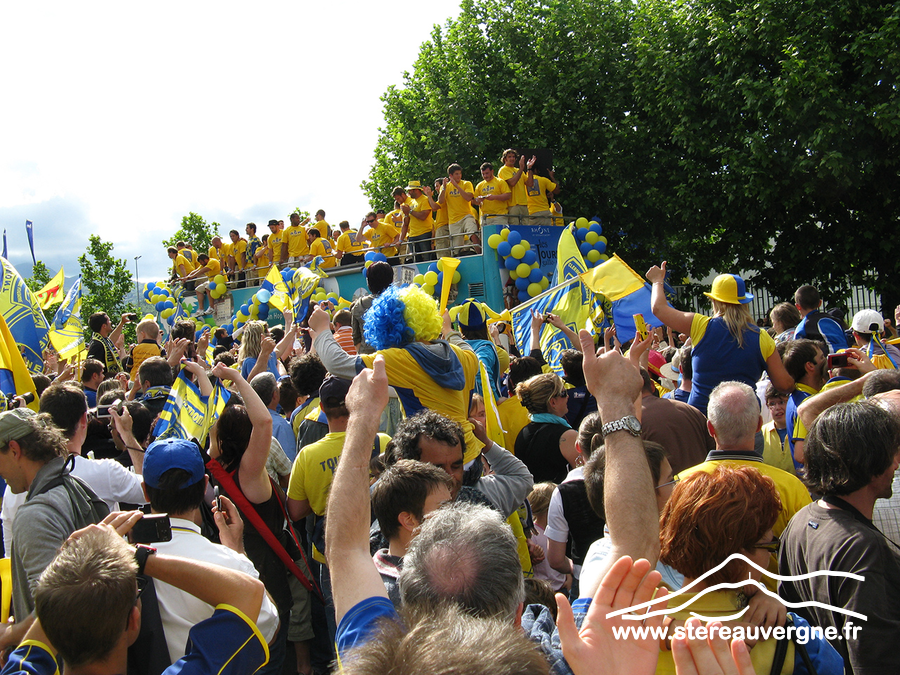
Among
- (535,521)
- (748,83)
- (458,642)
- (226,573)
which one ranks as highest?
A: (748,83)

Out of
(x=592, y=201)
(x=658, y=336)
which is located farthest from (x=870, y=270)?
(x=658, y=336)

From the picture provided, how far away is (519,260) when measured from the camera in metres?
14.5

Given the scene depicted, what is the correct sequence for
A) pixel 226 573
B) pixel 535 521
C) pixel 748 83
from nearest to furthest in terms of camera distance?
pixel 226 573
pixel 535 521
pixel 748 83

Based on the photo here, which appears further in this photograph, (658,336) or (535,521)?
(658,336)

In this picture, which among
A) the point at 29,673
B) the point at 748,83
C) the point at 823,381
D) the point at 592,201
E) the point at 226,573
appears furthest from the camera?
the point at 592,201

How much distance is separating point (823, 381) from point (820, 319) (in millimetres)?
1557

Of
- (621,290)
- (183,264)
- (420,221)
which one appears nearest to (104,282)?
(183,264)

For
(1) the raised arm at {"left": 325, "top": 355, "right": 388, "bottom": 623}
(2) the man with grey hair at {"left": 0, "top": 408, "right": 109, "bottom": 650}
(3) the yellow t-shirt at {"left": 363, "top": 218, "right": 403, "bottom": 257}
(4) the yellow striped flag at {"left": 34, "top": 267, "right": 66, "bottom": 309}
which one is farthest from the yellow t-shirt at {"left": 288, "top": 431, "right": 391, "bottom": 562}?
(3) the yellow t-shirt at {"left": 363, "top": 218, "right": 403, "bottom": 257}

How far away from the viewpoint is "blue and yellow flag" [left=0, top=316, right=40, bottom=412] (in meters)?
4.70

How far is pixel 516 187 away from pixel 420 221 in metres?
2.28

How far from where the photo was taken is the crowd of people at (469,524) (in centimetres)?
176

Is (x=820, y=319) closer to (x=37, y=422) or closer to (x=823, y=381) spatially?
(x=823, y=381)

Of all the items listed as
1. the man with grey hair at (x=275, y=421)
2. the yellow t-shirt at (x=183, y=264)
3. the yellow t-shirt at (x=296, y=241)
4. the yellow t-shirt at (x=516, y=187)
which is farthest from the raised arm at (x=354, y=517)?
the yellow t-shirt at (x=183, y=264)

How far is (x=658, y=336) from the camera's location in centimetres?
1049
